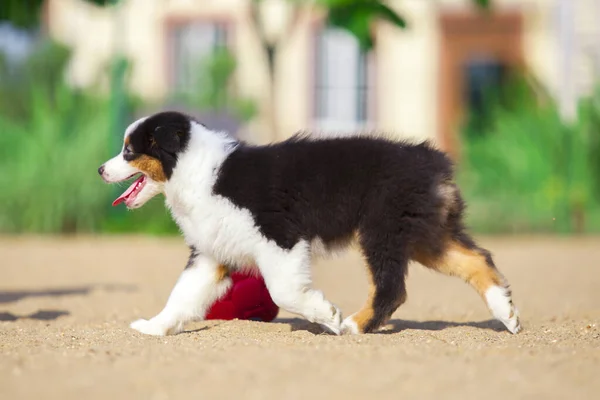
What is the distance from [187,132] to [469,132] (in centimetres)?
981

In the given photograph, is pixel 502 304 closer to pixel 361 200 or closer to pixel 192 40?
pixel 361 200

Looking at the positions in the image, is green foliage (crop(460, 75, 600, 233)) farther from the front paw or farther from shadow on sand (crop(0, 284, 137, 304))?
the front paw

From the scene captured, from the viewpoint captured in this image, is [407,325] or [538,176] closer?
[407,325]

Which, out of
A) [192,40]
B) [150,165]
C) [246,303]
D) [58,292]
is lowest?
[58,292]

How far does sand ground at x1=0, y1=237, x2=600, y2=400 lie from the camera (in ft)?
12.9

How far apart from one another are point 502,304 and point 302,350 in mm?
1444

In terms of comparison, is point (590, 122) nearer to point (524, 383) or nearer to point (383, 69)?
point (383, 69)

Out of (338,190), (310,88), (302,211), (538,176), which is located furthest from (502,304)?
(310,88)

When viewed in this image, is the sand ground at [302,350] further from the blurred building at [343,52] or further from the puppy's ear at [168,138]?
the blurred building at [343,52]

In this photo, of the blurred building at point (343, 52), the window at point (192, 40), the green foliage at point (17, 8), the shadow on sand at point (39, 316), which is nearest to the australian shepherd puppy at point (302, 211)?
the shadow on sand at point (39, 316)

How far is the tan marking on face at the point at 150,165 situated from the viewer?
563 centimetres

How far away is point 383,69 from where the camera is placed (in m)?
18.4

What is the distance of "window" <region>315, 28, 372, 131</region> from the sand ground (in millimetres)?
9565

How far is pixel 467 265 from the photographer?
A: 5648mm
